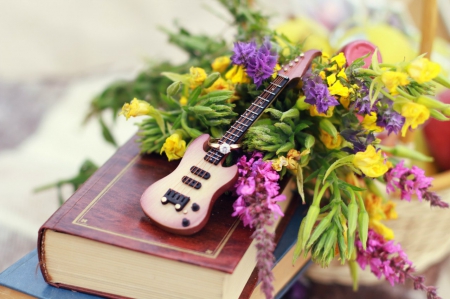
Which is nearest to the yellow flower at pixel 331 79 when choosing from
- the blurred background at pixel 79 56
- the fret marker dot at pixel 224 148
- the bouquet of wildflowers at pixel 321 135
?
the bouquet of wildflowers at pixel 321 135

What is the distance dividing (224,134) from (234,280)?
136 mm

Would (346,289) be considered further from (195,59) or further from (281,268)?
(195,59)

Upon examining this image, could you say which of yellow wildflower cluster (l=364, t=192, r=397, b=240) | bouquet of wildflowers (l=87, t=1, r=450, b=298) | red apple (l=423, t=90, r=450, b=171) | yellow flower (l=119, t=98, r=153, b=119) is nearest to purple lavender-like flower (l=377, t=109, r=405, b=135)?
bouquet of wildflowers (l=87, t=1, r=450, b=298)

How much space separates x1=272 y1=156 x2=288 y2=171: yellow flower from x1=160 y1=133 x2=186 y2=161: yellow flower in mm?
98

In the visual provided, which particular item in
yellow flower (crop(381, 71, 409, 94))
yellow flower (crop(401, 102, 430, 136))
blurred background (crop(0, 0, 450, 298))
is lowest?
blurred background (crop(0, 0, 450, 298))

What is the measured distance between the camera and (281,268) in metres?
0.51

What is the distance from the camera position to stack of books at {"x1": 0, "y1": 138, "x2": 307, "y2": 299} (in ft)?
1.27

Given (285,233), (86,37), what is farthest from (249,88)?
(86,37)

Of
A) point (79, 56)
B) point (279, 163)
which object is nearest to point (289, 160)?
point (279, 163)

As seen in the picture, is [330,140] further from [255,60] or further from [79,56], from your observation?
[79,56]

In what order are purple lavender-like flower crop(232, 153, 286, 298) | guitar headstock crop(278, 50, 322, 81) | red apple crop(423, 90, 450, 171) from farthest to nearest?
1. red apple crop(423, 90, 450, 171)
2. guitar headstock crop(278, 50, 322, 81)
3. purple lavender-like flower crop(232, 153, 286, 298)

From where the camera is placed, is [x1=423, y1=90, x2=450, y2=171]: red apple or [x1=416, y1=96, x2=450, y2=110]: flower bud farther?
[x1=423, y1=90, x2=450, y2=171]: red apple

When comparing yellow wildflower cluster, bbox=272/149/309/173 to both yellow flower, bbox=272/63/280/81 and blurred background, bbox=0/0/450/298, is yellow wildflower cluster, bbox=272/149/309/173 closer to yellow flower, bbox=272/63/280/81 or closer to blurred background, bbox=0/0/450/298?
yellow flower, bbox=272/63/280/81

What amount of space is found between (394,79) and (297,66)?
109mm
